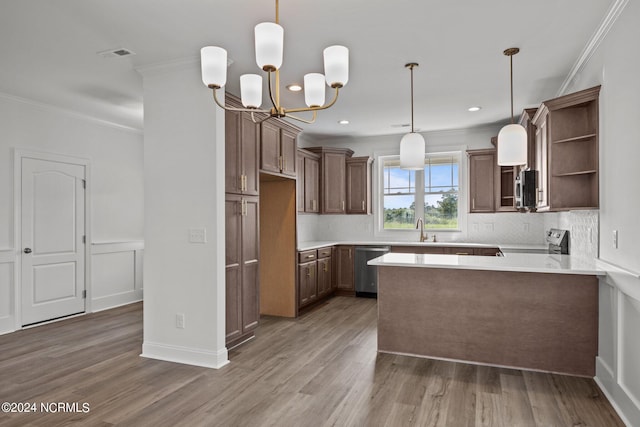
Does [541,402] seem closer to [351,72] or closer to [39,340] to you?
[351,72]

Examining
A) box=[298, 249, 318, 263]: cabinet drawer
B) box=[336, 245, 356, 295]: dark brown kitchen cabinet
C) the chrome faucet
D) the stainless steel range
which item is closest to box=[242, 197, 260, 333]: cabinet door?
box=[298, 249, 318, 263]: cabinet drawer

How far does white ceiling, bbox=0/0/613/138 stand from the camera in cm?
260

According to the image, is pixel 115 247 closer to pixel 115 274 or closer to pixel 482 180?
pixel 115 274

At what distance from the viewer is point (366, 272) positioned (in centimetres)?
618

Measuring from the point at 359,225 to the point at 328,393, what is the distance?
13.9 feet

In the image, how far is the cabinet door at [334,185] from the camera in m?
6.57

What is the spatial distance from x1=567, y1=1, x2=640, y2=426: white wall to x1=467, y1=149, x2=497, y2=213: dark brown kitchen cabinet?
2.83 metres

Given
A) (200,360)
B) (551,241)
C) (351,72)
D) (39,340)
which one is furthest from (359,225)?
(39,340)

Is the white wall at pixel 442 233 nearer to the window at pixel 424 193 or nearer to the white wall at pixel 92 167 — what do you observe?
the window at pixel 424 193

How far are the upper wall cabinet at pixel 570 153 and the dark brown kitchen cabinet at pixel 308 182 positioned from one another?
10.4 ft

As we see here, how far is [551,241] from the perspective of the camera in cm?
477

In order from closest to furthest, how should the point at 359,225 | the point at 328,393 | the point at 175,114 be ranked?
the point at 328,393 < the point at 175,114 < the point at 359,225

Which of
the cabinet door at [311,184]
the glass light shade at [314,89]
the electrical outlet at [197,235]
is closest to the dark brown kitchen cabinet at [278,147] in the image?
the cabinet door at [311,184]

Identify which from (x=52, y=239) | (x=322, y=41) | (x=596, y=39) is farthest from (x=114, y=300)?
(x=596, y=39)
